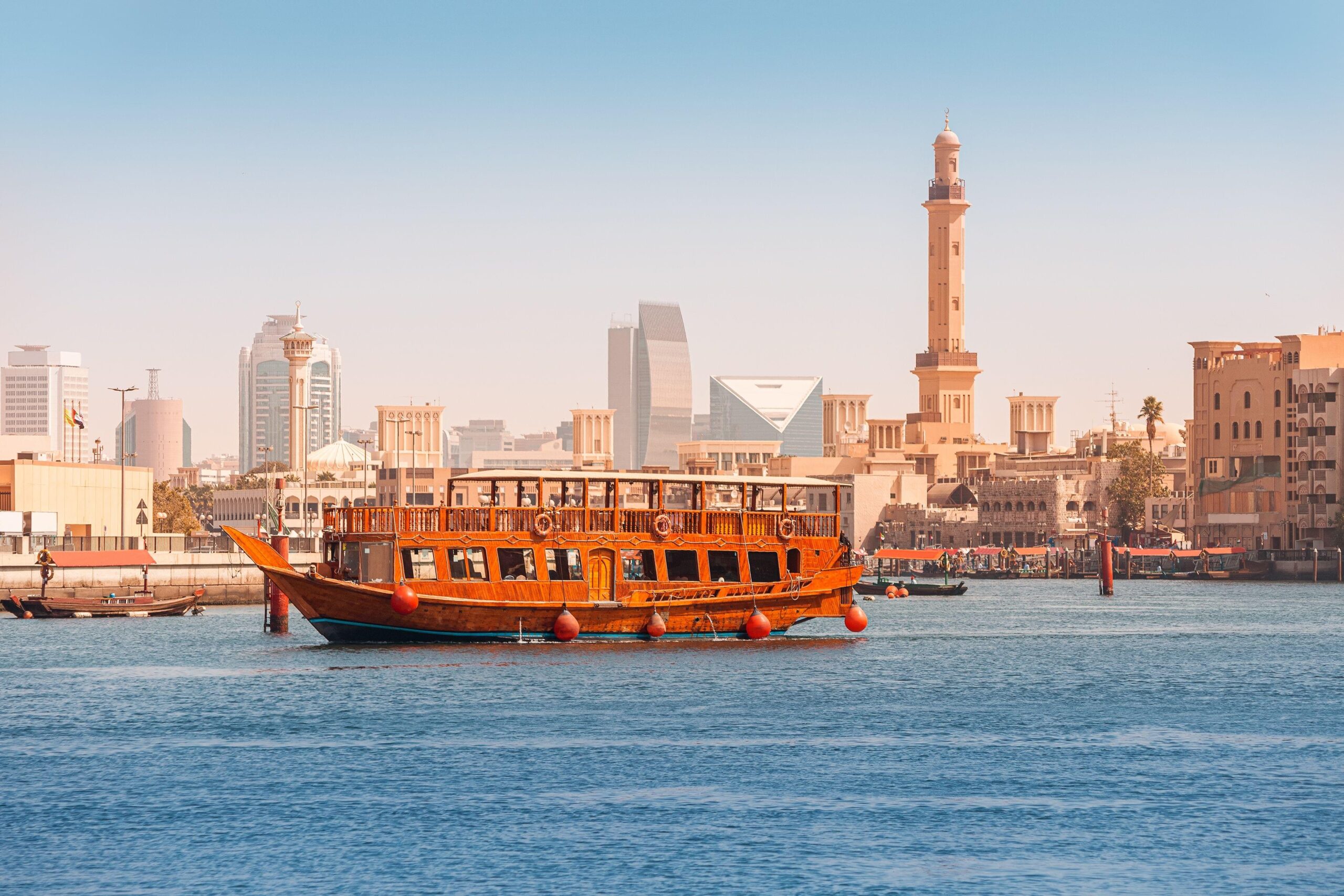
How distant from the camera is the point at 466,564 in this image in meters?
62.0

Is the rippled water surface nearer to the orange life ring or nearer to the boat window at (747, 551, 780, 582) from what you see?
the boat window at (747, 551, 780, 582)

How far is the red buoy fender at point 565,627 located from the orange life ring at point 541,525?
259 cm

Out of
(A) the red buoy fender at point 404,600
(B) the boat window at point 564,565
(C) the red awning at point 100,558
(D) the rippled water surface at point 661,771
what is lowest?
(D) the rippled water surface at point 661,771

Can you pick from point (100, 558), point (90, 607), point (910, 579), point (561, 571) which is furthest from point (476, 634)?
point (910, 579)

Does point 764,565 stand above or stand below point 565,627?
above

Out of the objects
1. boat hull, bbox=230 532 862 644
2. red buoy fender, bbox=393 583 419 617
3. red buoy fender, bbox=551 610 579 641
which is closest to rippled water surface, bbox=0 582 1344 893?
boat hull, bbox=230 532 862 644

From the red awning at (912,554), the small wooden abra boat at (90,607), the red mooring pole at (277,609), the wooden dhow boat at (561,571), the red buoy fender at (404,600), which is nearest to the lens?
the red buoy fender at (404,600)

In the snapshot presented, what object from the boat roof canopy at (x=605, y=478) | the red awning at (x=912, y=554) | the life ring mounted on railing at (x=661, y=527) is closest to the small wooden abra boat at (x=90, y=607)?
the boat roof canopy at (x=605, y=478)

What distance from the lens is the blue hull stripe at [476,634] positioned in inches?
2440

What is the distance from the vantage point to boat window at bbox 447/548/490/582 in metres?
61.9

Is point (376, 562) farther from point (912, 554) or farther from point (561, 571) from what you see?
point (912, 554)

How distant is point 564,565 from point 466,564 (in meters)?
3.46

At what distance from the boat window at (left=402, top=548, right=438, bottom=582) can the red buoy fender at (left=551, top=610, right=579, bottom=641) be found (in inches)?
168

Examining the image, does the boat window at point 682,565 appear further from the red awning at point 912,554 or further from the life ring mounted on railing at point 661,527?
the red awning at point 912,554
